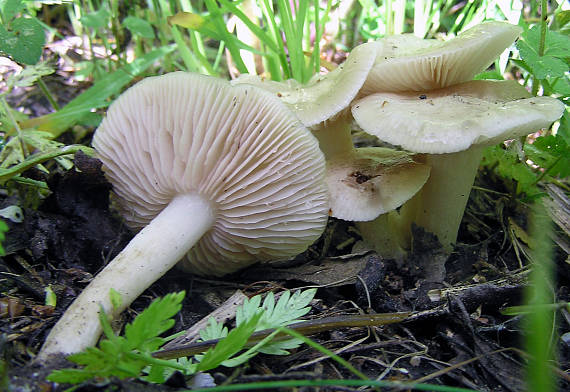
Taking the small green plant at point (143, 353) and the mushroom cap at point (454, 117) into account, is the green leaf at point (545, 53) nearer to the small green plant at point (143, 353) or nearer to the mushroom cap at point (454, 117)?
the mushroom cap at point (454, 117)

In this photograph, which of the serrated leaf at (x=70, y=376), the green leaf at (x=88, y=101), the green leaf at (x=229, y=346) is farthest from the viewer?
the green leaf at (x=88, y=101)

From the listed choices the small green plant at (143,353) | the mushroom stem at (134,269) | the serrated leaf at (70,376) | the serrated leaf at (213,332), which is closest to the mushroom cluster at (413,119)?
the mushroom stem at (134,269)

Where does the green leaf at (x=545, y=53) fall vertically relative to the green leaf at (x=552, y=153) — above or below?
above

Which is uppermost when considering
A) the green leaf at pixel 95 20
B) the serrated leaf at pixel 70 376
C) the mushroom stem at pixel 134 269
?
the green leaf at pixel 95 20

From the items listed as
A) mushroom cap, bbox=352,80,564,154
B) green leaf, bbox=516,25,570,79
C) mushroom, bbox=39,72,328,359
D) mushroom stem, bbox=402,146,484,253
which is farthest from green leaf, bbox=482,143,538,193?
mushroom, bbox=39,72,328,359

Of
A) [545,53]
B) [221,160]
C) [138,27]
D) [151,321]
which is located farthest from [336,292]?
[138,27]

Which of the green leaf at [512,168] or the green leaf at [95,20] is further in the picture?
the green leaf at [95,20]

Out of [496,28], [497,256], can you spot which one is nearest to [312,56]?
[496,28]
